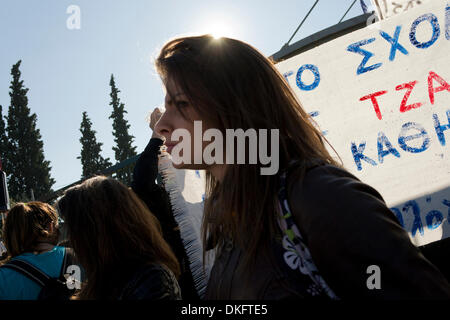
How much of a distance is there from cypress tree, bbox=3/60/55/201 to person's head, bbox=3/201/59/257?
2780 cm

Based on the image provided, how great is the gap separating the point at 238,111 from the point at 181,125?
0.58 ft

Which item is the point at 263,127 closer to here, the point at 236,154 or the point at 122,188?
the point at 236,154

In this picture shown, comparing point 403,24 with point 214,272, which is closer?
point 214,272

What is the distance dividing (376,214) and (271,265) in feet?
0.72

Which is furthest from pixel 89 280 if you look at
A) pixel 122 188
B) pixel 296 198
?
pixel 296 198

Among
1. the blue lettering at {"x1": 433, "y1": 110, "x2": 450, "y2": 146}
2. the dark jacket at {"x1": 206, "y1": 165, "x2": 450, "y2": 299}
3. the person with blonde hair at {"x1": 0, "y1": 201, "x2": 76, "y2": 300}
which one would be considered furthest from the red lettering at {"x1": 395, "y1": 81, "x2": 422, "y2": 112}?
the person with blonde hair at {"x1": 0, "y1": 201, "x2": 76, "y2": 300}

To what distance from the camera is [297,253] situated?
0.69 meters

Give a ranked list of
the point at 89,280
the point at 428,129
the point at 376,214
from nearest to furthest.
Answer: the point at 376,214 → the point at 89,280 → the point at 428,129

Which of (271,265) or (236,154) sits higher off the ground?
(236,154)

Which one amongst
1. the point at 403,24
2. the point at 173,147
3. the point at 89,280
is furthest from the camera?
the point at 403,24

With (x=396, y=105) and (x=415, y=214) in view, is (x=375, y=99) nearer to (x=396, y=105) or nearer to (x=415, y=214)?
(x=396, y=105)

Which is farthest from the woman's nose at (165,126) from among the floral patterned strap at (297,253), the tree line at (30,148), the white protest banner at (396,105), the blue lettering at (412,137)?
the tree line at (30,148)

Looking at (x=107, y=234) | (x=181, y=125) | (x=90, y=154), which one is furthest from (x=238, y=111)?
(x=90, y=154)

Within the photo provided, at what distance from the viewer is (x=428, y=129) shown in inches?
79.5
